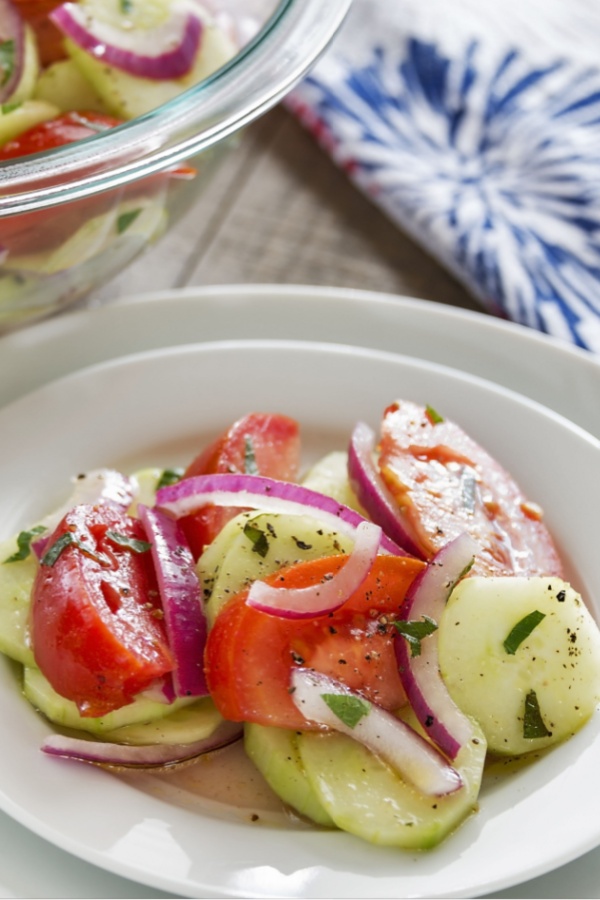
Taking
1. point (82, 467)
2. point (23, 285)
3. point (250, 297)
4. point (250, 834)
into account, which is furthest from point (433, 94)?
point (250, 834)

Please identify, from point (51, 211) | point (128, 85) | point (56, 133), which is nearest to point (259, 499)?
point (51, 211)

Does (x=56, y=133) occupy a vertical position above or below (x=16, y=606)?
above

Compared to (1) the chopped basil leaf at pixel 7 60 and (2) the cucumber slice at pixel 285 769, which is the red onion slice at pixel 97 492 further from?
(1) the chopped basil leaf at pixel 7 60

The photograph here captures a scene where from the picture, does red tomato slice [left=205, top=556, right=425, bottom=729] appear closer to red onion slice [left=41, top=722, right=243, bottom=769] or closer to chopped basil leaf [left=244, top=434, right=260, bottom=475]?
red onion slice [left=41, top=722, right=243, bottom=769]

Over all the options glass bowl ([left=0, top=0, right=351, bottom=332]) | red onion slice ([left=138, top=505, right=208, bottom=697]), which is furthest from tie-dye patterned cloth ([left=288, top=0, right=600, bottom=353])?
red onion slice ([left=138, top=505, right=208, bottom=697])

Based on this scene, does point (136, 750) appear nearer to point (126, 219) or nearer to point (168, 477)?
point (168, 477)

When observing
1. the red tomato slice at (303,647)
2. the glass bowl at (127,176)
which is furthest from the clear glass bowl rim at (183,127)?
the red tomato slice at (303,647)

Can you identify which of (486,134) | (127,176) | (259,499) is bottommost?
(259,499)
